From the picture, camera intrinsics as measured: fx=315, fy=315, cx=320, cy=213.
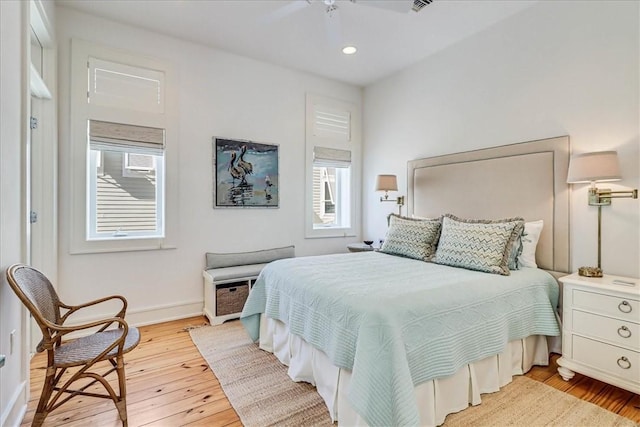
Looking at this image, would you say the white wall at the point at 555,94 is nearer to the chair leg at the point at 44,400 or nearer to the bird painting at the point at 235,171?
the bird painting at the point at 235,171

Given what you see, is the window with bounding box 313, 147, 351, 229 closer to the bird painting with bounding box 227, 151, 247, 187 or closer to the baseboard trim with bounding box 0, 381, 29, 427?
the bird painting with bounding box 227, 151, 247, 187

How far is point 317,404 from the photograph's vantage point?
6.37 ft

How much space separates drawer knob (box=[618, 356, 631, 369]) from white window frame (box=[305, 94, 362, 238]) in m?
3.15

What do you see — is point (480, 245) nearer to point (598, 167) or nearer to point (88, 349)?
point (598, 167)

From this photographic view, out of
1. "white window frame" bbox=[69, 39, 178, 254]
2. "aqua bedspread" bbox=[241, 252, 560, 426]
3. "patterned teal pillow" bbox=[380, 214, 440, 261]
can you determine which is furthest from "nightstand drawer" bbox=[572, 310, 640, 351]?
"white window frame" bbox=[69, 39, 178, 254]

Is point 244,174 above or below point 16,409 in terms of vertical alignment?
above

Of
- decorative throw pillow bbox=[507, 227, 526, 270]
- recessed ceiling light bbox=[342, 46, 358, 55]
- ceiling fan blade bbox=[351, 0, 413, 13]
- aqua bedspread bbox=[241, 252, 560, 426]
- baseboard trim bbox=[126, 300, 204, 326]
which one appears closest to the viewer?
aqua bedspread bbox=[241, 252, 560, 426]

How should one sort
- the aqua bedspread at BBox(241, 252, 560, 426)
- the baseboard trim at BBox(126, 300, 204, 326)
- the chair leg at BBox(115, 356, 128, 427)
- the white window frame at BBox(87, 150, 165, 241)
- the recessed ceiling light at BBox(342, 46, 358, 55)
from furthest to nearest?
the recessed ceiling light at BBox(342, 46, 358, 55), the baseboard trim at BBox(126, 300, 204, 326), the white window frame at BBox(87, 150, 165, 241), the chair leg at BBox(115, 356, 128, 427), the aqua bedspread at BBox(241, 252, 560, 426)

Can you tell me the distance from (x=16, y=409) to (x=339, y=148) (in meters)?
4.01

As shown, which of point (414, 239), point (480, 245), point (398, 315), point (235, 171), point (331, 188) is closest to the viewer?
point (398, 315)

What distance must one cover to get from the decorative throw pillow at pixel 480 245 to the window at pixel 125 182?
2.90 meters

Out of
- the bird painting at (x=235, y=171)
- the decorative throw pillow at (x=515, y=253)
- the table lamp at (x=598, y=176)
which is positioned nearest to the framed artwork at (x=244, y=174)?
the bird painting at (x=235, y=171)

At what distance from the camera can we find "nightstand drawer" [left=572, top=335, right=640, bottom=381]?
6.36ft

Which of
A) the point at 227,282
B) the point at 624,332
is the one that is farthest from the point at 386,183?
the point at 624,332
